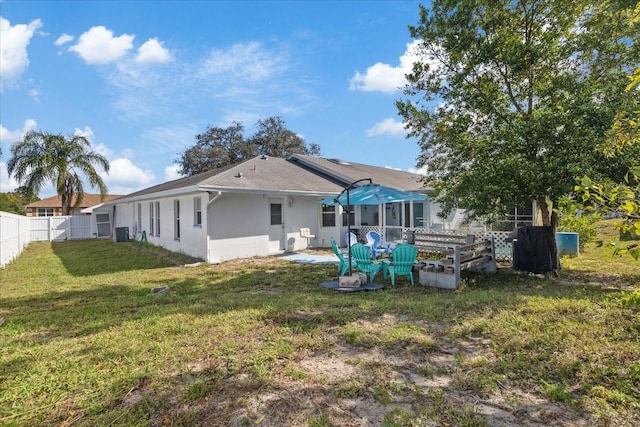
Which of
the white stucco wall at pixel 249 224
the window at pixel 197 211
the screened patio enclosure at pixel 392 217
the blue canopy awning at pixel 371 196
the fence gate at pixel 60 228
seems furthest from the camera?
the fence gate at pixel 60 228

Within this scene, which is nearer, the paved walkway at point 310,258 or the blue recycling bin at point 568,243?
the paved walkway at point 310,258

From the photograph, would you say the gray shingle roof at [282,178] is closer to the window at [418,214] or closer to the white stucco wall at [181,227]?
the white stucco wall at [181,227]

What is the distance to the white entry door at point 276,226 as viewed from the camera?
508 inches

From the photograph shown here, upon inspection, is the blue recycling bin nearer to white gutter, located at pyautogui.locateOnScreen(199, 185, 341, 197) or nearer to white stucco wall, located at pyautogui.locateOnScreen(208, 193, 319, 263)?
white gutter, located at pyautogui.locateOnScreen(199, 185, 341, 197)

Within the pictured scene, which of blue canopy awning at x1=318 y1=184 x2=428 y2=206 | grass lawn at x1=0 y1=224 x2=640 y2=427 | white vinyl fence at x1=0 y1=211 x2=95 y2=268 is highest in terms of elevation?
blue canopy awning at x1=318 y1=184 x2=428 y2=206

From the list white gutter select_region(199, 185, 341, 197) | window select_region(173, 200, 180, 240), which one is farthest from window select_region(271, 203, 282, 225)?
window select_region(173, 200, 180, 240)

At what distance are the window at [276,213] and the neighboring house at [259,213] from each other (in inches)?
1.5

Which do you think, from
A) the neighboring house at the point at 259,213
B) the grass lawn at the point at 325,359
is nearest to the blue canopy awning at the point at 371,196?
the grass lawn at the point at 325,359

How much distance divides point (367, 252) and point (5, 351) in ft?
20.1

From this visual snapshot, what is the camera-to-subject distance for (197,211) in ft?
39.2

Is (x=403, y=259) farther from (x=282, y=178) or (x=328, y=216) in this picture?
(x=282, y=178)

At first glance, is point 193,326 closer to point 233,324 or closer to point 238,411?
point 233,324

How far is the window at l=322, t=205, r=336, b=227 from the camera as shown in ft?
47.6

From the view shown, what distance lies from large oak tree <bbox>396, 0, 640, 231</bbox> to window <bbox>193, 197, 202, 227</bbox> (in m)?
7.41
